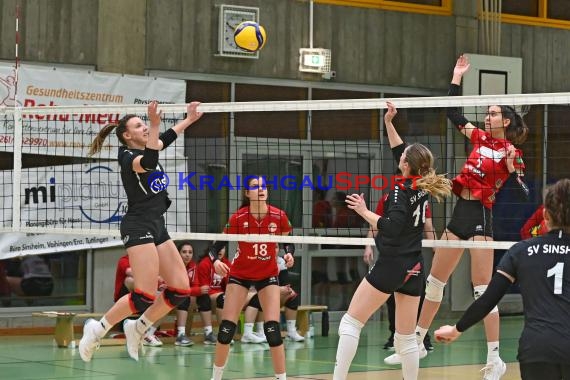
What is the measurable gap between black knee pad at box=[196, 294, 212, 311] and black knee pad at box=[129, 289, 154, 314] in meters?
5.59

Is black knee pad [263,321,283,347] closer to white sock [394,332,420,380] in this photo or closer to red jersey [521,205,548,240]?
white sock [394,332,420,380]

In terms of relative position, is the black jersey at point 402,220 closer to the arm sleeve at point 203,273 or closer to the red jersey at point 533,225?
the red jersey at point 533,225

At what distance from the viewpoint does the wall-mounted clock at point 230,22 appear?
16.4m

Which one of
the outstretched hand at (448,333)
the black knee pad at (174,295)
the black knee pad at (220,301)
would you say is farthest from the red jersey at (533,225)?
the outstretched hand at (448,333)

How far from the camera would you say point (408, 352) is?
886cm

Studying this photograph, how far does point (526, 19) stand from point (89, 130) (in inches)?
321

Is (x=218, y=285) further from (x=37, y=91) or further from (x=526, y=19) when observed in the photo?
(x=526, y=19)

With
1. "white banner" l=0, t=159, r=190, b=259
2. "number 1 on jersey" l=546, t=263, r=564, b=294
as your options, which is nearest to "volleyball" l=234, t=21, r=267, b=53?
"white banner" l=0, t=159, r=190, b=259

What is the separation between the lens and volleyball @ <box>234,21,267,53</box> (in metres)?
16.1

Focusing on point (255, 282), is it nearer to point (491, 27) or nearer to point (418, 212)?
point (418, 212)

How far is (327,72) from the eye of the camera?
17.5m

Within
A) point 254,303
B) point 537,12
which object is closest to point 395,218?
point 254,303

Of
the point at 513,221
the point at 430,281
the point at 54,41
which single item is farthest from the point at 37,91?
the point at 513,221

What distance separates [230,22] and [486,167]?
754 cm
